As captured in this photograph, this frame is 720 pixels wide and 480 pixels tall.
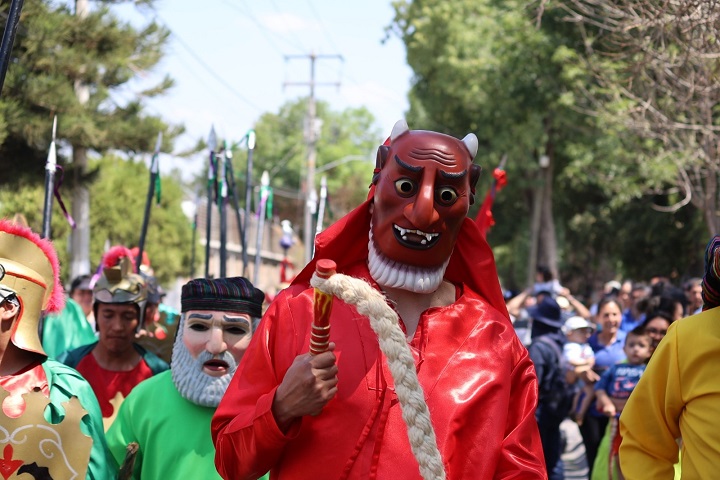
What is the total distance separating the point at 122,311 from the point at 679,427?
3.78m

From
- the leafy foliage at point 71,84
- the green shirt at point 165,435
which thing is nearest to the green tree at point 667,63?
the green shirt at point 165,435

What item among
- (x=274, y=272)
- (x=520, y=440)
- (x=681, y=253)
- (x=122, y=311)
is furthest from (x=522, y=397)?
(x=274, y=272)

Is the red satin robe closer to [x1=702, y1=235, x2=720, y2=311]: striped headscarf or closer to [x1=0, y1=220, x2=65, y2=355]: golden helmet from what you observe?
[x1=702, y1=235, x2=720, y2=311]: striped headscarf

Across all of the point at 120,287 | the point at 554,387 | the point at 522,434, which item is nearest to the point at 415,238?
the point at 522,434

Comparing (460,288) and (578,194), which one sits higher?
(460,288)

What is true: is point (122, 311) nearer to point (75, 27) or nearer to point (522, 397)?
point (522, 397)

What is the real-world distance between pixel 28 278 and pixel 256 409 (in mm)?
1307

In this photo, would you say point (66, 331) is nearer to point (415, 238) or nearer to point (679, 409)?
point (415, 238)

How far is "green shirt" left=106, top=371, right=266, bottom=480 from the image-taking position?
452cm

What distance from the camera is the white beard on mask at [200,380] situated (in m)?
4.62

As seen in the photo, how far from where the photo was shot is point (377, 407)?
3154 mm

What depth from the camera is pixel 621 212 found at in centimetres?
2634

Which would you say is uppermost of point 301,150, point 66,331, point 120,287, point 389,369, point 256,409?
point 389,369

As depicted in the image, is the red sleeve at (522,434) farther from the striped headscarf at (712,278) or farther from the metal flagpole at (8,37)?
the metal flagpole at (8,37)
